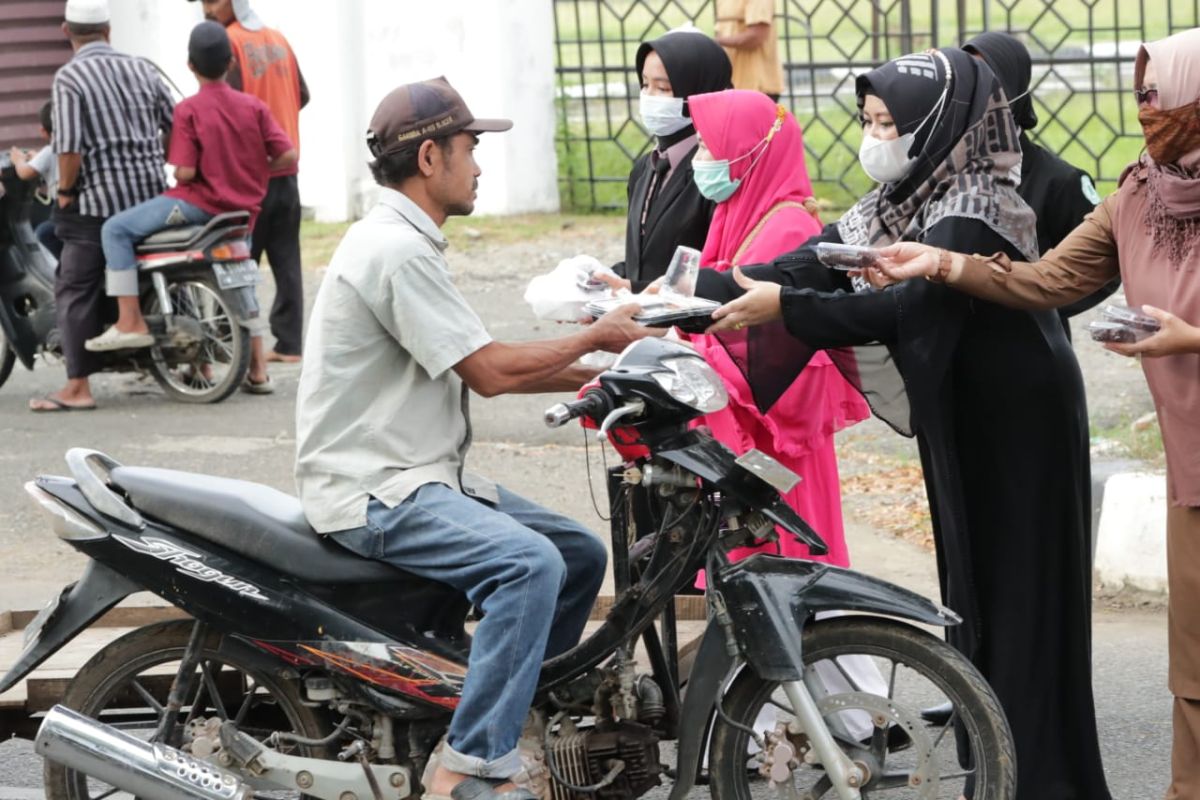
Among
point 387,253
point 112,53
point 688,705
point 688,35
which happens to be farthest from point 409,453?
point 112,53

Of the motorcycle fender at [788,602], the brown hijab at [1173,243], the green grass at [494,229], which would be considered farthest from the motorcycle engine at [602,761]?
the green grass at [494,229]

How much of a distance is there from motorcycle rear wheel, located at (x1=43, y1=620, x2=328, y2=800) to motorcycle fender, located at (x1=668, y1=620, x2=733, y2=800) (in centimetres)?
80

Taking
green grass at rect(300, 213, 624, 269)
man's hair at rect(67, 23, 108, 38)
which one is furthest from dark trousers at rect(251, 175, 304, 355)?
green grass at rect(300, 213, 624, 269)

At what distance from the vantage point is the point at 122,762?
3738 mm

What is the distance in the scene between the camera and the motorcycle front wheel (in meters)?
3.60

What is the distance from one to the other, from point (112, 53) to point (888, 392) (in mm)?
5309

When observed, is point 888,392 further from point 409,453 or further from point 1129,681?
point 1129,681

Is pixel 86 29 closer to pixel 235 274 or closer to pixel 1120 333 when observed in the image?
pixel 235 274

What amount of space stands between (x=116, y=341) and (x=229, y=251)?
663mm

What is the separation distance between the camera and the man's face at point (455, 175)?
384 centimetres

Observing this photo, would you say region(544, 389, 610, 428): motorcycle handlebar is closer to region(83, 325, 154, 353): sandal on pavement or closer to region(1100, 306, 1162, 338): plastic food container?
region(1100, 306, 1162, 338): plastic food container

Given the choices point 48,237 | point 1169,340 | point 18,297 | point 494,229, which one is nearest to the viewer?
point 1169,340

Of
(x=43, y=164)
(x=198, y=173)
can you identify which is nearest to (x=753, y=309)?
(x=198, y=173)

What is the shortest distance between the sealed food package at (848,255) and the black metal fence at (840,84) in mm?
7575
